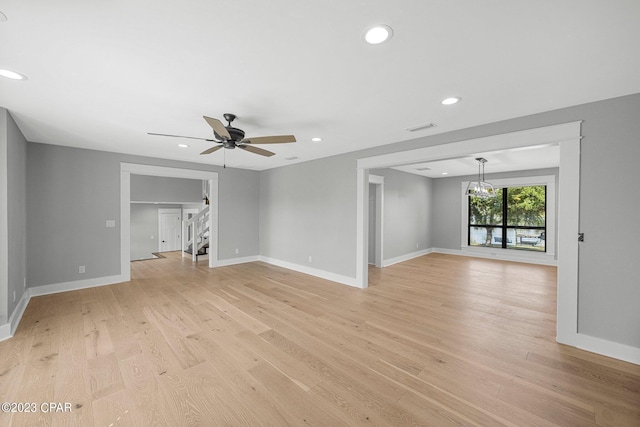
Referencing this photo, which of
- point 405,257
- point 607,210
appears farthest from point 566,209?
point 405,257

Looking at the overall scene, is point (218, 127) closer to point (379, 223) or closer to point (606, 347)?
point (606, 347)

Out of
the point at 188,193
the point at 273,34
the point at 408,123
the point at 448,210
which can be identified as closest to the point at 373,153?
the point at 408,123

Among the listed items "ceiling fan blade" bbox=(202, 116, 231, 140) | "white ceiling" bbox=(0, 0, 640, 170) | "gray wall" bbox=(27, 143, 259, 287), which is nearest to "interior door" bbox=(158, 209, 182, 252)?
"gray wall" bbox=(27, 143, 259, 287)

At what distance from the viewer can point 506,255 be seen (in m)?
7.21

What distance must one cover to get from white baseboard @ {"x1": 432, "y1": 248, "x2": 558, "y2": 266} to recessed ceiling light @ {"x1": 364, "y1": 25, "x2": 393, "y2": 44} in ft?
25.5

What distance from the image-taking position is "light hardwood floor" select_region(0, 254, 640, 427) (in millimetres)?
1714

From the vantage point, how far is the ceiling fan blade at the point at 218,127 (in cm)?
221

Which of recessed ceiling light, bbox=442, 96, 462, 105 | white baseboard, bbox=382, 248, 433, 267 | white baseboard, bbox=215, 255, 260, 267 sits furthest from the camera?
white baseboard, bbox=382, 248, 433, 267

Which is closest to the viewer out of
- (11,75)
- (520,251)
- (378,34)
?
(378,34)

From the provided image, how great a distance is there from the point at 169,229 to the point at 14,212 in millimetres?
8262

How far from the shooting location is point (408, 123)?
3139mm

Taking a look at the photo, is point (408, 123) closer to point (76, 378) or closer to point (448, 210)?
point (76, 378)

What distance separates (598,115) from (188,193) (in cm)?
996

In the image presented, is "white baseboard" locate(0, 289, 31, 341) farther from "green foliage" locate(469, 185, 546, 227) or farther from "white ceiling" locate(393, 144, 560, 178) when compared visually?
"green foliage" locate(469, 185, 546, 227)
